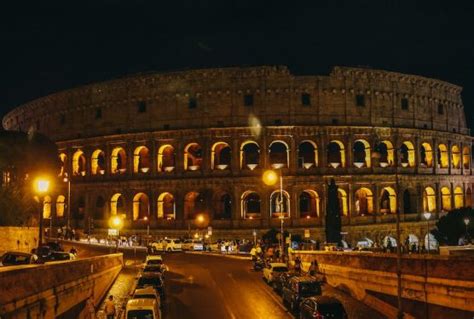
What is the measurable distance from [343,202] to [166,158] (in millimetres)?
19706

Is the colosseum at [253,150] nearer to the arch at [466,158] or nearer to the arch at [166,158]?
the arch at [166,158]

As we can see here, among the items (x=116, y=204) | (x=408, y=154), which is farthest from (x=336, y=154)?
(x=116, y=204)

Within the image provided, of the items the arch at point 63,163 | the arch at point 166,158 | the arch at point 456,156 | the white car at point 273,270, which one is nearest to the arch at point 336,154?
the arch at point 456,156

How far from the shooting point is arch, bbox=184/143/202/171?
59.4 m

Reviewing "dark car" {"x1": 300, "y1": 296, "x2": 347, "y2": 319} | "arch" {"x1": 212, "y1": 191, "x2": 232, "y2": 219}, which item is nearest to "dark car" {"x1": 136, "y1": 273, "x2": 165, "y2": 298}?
"dark car" {"x1": 300, "y1": 296, "x2": 347, "y2": 319}

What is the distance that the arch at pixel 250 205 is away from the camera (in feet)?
190

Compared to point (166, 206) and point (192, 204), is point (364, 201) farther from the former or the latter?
point (166, 206)

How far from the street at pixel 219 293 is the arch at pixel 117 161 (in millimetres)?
22269

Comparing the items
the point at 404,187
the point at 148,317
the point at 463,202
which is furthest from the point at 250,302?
the point at 463,202

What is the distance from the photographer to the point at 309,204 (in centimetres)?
6088

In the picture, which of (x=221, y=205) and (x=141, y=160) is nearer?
(x=221, y=205)

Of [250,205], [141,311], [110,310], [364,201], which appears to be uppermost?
[364,201]

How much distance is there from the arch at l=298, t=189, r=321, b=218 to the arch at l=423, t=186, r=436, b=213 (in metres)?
13.6

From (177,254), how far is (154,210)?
11254mm
